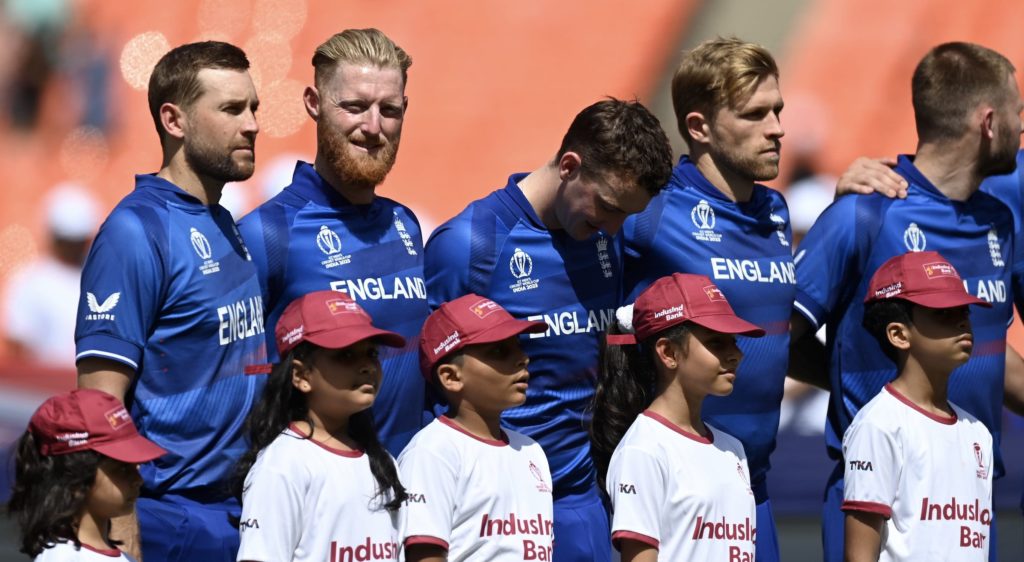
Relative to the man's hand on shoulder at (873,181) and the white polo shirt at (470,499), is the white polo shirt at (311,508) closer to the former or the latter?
the white polo shirt at (470,499)

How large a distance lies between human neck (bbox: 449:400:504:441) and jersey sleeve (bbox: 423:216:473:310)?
1.35ft

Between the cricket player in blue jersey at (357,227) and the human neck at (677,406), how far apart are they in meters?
0.63

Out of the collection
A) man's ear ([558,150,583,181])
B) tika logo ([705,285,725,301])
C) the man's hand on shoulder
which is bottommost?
tika logo ([705,285,725,301])

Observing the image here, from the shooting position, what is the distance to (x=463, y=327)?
3.92m

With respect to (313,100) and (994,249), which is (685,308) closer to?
(313,100)

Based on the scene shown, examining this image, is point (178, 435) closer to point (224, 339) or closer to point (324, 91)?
point (224, 339)

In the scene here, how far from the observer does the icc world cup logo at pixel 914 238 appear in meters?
4.79

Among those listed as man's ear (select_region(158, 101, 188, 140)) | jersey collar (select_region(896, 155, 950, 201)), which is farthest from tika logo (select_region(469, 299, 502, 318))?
jersey collar (select_region(896, 155, 950, 201))

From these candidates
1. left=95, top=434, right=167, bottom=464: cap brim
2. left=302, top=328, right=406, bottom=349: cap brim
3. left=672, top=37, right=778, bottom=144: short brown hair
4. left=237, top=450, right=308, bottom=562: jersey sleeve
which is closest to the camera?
left=95, top=434, right=167, bottom=464: cap brim

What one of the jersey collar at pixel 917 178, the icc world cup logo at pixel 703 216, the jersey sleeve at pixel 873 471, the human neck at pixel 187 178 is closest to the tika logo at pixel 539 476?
the jersey sleeve at pixel 873 471

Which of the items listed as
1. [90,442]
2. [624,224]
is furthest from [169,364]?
[624,224]

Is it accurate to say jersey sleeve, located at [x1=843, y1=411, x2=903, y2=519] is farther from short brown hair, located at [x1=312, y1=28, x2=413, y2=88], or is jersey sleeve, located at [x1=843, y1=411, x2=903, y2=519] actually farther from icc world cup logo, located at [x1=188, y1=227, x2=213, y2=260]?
icc world cup logo, located at [x1=188, y1=227, x2=213, y2=260]

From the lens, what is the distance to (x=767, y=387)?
14.7 feet

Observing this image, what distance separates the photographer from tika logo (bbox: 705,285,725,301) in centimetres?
411
